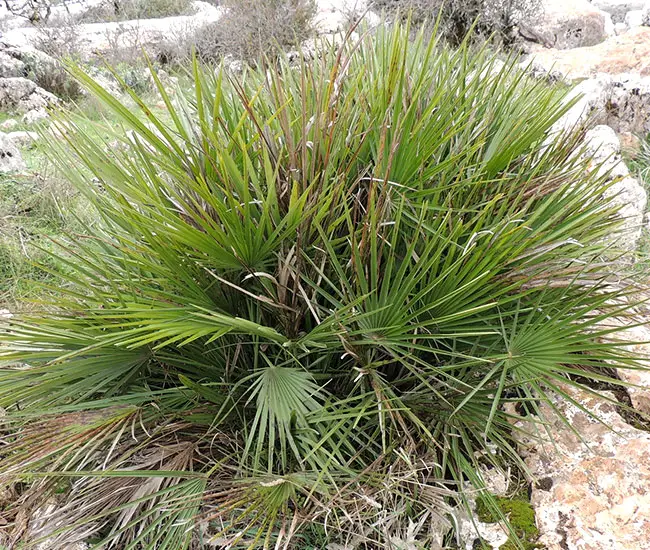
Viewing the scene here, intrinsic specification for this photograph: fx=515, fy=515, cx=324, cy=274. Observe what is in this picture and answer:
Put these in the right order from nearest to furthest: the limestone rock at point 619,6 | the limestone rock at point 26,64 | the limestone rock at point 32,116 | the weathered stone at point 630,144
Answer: the weathered stone at point 630,144 → the limestone rock at point 32,116 → the limestone rock at point 26,64 → the limestone rock at point 619,6

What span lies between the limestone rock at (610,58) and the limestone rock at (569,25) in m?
3.91

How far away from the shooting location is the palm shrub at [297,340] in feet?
3.96

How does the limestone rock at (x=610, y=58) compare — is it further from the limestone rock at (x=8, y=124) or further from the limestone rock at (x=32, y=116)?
the limestone rock at (x=8, y=124)

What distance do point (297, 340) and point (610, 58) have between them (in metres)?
6.51

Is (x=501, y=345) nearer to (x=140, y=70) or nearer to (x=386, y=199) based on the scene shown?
(x=386, y=199)

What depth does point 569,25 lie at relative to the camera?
1092 centimetres

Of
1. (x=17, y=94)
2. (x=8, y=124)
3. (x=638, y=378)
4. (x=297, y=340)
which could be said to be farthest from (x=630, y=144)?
(x=17, y=94)

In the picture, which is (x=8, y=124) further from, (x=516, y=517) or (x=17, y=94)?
(x=516, y=517)

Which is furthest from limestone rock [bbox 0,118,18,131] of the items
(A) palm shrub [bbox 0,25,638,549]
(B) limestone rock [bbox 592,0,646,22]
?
(B) limestone rock [bbox 592,0,646,22]

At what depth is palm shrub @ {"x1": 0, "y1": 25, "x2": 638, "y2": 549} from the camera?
1.21m

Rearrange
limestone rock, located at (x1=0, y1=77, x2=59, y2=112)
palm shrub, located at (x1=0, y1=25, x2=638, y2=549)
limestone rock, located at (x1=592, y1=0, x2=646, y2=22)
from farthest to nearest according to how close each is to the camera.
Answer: limestone rock, located at (x1=592, y1=0, x2=646, y2=22), limestone rock, located at (x1=0, y1=77, x2=59, y2=112), palm shrub, located at (x1=0, y1=25, x2=638, y2=549)

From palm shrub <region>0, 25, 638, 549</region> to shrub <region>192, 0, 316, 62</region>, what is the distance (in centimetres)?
721

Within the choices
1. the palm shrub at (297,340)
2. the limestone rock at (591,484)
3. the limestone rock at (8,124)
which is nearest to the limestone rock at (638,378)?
the limestone rock at (591,484)

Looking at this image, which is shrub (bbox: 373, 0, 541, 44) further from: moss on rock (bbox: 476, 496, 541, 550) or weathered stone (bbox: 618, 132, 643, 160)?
moss on rock (bbox: 476, 496, 541, 550)
